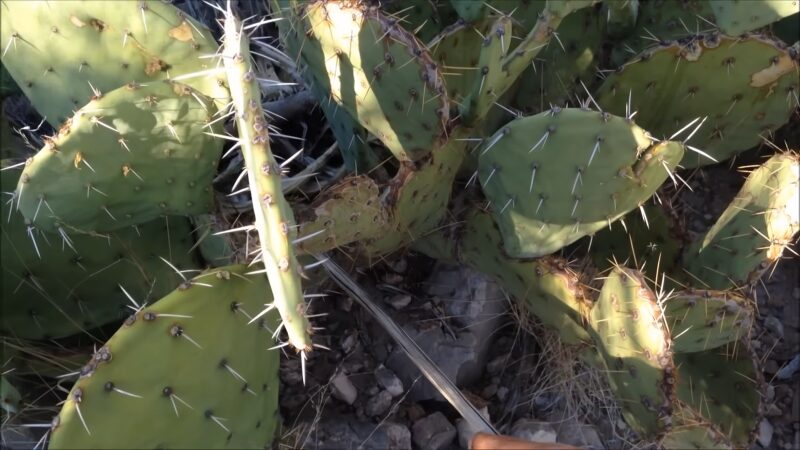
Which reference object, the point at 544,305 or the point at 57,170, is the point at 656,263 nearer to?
the point at 544,305

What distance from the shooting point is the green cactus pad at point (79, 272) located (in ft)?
5.35

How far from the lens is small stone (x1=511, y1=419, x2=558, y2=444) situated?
1.77 m

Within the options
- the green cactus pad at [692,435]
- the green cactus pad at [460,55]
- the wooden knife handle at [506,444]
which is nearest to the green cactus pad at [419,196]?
the green cactus pad at [460,55]

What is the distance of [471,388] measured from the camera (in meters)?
1.88

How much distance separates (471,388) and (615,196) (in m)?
0.69

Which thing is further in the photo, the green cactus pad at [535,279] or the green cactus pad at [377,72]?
the green cactus pad at [535,279]

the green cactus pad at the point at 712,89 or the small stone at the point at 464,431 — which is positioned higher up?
the green cactus pad at the point at 712,89

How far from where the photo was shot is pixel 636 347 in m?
1.36

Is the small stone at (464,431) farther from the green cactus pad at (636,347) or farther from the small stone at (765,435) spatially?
the small stone at (765,435)

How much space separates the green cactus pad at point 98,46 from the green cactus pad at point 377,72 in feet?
0.67

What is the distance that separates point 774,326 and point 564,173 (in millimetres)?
1002

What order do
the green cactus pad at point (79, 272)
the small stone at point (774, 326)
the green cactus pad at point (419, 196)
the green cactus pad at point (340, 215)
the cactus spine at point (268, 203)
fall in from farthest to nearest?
the small stone at point (774, 326) < the green cactus pad at point (79, 272) < the green cactus pad at point (419, 196) < the green cactus pad at point (340, 215) < the cactus spine at point (268, 203)

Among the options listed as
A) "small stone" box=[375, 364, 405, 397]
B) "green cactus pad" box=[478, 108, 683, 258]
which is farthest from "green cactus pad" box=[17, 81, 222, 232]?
"small stone" box=[375, 364, 405, 397]

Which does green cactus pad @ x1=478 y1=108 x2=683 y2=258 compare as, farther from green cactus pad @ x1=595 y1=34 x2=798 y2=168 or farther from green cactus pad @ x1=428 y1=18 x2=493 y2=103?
green cactus pad @ x1=595 y1=34 x2=798 y2=168
